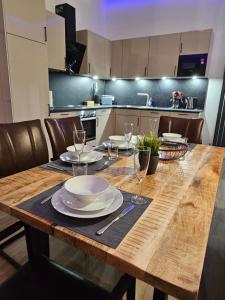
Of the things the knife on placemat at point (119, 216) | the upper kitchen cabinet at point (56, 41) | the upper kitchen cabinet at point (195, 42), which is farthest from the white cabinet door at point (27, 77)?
the upper kitchen cabinet at point (195, 42)

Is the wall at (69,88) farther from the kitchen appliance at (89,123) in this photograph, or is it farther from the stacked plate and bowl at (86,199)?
the stacked plate and bowl at (86,199)

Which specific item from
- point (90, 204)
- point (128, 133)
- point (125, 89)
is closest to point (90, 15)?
point (125, 89)

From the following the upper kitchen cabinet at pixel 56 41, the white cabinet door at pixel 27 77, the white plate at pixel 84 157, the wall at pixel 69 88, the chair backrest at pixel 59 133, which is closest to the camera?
the white plate at pixel 84 157

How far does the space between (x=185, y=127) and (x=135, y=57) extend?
2.53 m

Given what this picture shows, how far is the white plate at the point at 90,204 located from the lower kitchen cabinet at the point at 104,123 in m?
3.14

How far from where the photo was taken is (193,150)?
1.60 metres

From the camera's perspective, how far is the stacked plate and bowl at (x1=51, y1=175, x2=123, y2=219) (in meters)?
0.68

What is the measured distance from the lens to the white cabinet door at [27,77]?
2.35 metres

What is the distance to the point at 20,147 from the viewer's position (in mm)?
1364

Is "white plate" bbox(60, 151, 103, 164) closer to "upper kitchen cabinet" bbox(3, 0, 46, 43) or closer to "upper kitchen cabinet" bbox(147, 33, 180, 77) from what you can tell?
"upper kitchen cabinet" bbox(3, 0, 46, 43)

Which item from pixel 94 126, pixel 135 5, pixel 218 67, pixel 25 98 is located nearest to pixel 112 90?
pixel 94 126

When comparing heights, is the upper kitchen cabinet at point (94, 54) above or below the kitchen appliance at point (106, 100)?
above

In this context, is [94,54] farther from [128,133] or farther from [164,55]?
[128,133]

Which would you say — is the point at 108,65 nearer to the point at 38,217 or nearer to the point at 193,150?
the point at 193,150
